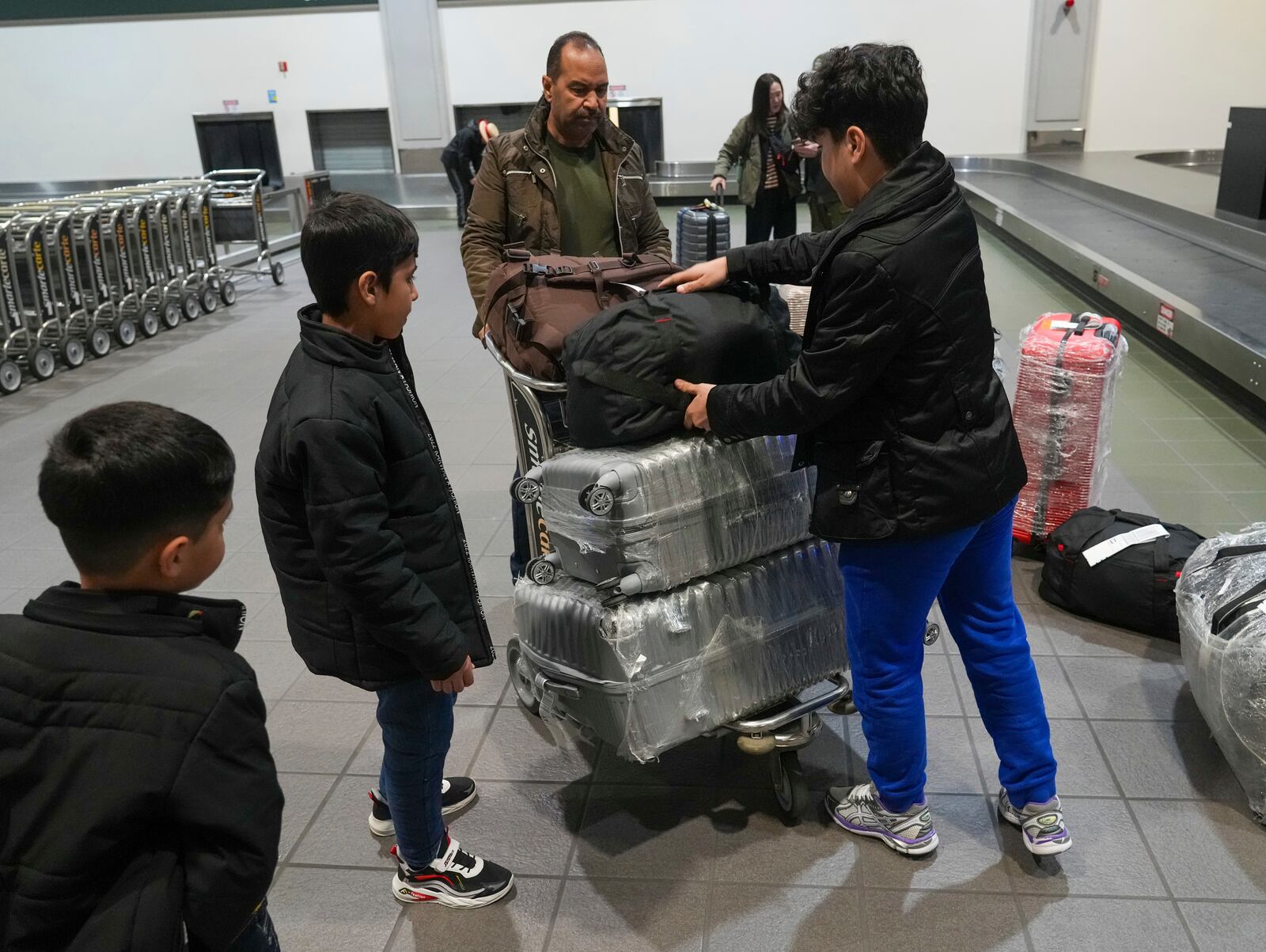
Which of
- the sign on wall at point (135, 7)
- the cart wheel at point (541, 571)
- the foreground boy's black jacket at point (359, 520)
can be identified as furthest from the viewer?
the sign on wall at point (135, 7)

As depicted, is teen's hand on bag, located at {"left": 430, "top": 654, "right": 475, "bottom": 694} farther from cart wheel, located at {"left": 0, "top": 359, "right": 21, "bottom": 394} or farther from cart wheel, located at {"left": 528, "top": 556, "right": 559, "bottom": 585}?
cart wheel, located at {"left": 0, "top": 359, "right": 21, "bottom": 394}

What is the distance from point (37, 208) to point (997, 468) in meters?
7.28

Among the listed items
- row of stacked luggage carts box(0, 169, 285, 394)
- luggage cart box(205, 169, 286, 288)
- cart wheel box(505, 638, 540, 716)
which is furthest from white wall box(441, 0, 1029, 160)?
cart wheel box(505, 638, 540, 716)

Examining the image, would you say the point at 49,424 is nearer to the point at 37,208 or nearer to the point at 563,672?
the point at 37,208

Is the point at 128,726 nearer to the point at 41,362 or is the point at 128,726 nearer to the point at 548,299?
the point at 548,299

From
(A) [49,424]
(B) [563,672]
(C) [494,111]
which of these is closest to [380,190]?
(C) [494,111]

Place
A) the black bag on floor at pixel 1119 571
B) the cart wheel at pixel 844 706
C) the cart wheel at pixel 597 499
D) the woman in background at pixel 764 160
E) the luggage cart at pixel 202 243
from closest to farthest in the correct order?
the cart wheel at pixel 597 499 < the cart wheel at pixel 844 706 < the black bag on floor at pixel 1119 571 < the woman in background at pixel 764 160 < the luggage cart at pixel 202 243

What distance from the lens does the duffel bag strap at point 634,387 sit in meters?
2.03

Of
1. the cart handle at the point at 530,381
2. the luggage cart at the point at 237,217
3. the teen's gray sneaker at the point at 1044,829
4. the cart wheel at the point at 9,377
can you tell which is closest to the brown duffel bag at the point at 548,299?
the cart handle at the point at 530,381

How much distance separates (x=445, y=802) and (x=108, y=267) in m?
6.44

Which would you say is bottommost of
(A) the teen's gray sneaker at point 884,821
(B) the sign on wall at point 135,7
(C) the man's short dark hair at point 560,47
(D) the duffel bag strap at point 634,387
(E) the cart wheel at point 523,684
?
(A) the teen's gray sneaker at point 884,821

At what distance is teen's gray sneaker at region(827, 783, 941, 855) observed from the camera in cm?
222

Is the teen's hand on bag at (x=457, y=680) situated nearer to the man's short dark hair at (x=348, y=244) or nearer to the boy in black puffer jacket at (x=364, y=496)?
the boy in black puffer jacket at (x=364, y=496)

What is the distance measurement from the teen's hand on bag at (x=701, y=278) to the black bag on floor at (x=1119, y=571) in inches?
66.7
